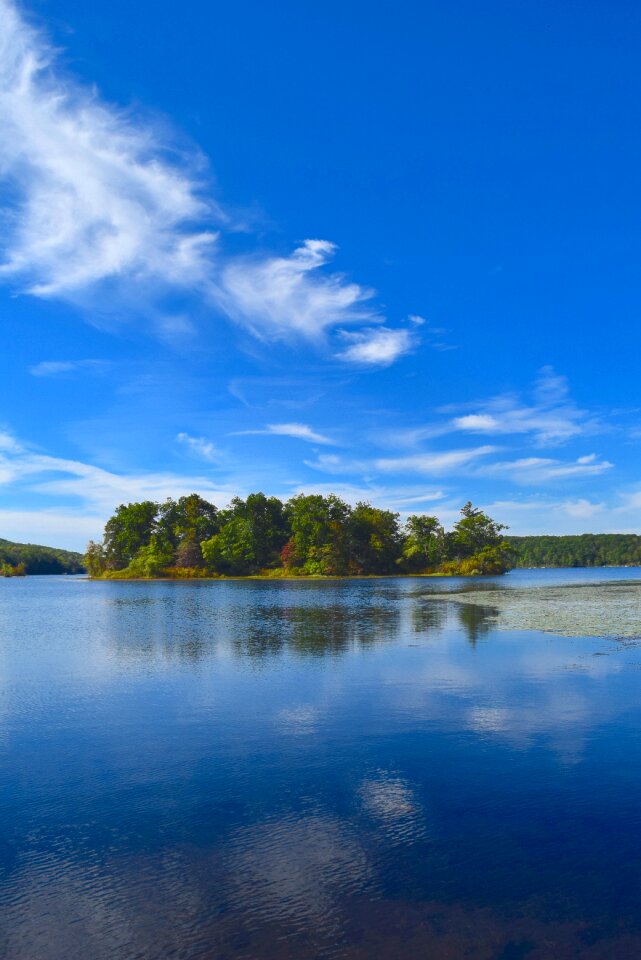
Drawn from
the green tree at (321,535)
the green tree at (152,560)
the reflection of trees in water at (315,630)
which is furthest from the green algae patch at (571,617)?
the green tree at (152,560)

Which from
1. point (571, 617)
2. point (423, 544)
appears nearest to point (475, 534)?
point (423, 544)

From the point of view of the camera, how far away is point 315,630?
3581 centimetres

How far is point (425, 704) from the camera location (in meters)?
18.2

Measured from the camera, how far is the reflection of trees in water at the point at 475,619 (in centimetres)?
3288

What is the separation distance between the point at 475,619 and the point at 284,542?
11821 centimetres

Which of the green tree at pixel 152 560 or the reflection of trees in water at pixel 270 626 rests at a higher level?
the green tree at pixel 152 560

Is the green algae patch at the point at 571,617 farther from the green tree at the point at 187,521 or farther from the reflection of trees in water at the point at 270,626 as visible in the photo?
the green tree at the point at 187,521

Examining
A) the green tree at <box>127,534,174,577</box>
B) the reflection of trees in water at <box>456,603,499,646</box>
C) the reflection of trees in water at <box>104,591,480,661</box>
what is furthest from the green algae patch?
the green tree at <box>127,534,174,577</box>

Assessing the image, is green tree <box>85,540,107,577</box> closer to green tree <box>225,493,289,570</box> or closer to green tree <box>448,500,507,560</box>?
green tree <box>225,493,289,570</box>

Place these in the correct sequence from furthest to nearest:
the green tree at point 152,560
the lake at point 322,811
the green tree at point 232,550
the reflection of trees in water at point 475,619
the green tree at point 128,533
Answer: the green tree at point 128,533 → the green tree at point 152,560 → the green tree at point 232,550 → the reflection of trees in water at point 475,619 → the lake at point 322,811

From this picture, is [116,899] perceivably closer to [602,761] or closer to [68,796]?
[68,796]

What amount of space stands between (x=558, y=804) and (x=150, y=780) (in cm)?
759

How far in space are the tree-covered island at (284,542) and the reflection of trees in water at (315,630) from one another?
95.4m

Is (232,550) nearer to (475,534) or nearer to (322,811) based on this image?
(475,534)
